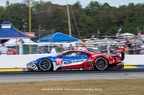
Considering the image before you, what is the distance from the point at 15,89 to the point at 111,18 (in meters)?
75.9

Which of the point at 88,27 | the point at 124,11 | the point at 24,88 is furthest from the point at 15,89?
the point at 124,11

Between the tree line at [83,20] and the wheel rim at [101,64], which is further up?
the tree line at [83,20]

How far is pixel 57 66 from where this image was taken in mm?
17938

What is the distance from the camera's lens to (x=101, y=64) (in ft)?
58.8

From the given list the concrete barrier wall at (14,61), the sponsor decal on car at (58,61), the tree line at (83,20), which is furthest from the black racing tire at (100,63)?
the tree line at (83,20)

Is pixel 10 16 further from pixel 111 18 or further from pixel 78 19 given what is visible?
pixel 111 18

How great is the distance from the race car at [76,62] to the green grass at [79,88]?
5.65 m

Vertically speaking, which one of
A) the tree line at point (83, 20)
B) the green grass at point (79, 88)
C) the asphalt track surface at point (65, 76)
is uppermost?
the tree line at point (83, 20)

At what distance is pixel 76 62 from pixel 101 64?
4.05 feet

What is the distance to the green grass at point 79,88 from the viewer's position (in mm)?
9648

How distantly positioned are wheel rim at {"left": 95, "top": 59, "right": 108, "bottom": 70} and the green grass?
5.61 meters

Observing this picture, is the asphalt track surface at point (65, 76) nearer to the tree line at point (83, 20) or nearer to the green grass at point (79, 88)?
the green grass at point (79, 88)

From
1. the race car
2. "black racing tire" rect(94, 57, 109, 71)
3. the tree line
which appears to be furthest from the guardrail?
the tree line

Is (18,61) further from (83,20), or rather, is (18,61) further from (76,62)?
(83,20)
